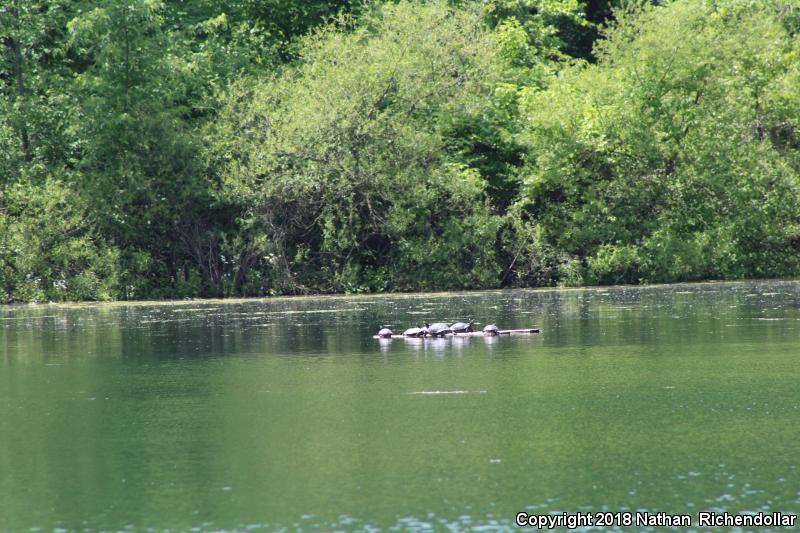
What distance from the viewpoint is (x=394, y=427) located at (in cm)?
1179

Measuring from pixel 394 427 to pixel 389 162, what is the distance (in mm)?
24295

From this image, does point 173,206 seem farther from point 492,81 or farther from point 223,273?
point 492,81

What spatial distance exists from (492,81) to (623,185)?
5057 mm

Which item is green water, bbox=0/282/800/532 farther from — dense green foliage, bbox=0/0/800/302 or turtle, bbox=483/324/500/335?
dense green foliage, bbox=0/0/800/302

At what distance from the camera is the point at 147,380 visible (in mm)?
15938

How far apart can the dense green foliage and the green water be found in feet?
42.6

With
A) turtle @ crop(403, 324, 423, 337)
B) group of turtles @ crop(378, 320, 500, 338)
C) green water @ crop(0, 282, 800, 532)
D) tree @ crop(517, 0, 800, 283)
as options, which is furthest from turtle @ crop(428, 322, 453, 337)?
tree @ crop(517, 0, 800, 283)

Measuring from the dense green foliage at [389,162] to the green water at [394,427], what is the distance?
1299 centimetres

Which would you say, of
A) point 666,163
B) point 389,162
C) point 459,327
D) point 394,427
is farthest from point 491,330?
point 666,163

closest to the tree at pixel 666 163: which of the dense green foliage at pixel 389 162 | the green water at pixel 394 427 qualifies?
the dense green foliage at pixel 389 162

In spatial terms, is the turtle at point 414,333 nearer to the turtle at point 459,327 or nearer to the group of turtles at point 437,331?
the group of turtles at point 437,331

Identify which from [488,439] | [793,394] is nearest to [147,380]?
[488,439]

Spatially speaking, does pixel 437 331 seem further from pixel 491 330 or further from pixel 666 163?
pixel 666 163

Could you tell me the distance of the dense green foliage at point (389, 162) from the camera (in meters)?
35.2
